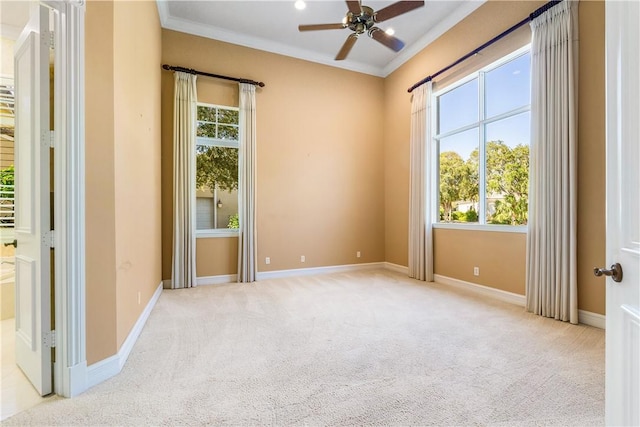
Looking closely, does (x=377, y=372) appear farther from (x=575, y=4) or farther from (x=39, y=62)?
(x=575, y=4)

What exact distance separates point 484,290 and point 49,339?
4.46m


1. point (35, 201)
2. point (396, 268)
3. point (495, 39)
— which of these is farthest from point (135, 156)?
point (396, 268)

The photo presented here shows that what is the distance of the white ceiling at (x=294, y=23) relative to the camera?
4.01 metres

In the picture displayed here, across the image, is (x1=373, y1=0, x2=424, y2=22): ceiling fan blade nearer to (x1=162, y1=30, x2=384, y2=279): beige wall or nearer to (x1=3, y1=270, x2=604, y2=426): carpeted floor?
(x1=162, y1=30, x2=384, y2=279): beige wall

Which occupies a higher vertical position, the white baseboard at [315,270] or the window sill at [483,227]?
the window sill at [483,227]

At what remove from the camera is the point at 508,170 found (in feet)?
12.4

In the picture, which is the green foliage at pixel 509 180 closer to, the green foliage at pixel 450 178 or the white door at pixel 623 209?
the green foliage at pixel 450 178

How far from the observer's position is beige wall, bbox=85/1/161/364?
187 centimetres

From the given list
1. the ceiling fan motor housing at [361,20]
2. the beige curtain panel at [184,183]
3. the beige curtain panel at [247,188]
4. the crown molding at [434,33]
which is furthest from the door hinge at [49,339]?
the crown molding at [434,33]

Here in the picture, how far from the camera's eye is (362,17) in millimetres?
3107

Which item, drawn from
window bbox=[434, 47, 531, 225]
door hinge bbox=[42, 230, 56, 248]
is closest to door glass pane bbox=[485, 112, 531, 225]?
window bbox=[434, 47, 531, 225]

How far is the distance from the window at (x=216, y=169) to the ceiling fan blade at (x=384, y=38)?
2543 millimetres

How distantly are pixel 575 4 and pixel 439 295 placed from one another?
3497mm

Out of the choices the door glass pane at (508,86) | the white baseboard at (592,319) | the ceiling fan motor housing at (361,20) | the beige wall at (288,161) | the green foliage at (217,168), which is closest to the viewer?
the beige wall at (288,161)
